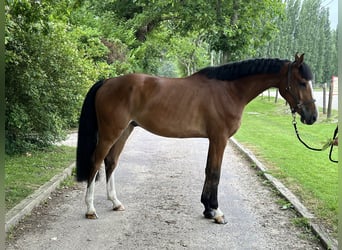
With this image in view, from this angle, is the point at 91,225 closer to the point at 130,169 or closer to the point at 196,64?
the point at 130,169

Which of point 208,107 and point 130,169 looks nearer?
point 208,107

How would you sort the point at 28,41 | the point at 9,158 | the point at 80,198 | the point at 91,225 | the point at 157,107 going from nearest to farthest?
the point at 91,225
the point at 157,107
the point at 80,198
the point at 28,41
the point at 9,158

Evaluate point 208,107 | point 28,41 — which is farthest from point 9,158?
point 208,107

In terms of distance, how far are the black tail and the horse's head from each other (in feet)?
7.53

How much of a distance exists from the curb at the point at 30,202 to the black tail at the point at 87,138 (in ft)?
2.17

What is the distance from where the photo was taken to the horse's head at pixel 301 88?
13.3 feet

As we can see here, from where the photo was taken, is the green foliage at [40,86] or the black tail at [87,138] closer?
the black tail at [87,138]

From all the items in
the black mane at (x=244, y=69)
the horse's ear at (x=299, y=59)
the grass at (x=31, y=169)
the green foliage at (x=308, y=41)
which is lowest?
the grass at (x=31, y=169)

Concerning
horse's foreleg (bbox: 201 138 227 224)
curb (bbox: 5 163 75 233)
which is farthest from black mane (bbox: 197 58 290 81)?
curb (bbox: 5 163 75 233)

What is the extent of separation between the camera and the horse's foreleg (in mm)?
4270

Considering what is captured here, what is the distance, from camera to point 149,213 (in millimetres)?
4527

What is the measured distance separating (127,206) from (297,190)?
7.94 feet

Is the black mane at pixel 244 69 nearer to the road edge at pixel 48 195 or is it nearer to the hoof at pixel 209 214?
the hoof at pixel 209 214

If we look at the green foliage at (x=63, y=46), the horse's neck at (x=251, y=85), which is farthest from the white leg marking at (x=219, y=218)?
the green foliage at (x=63, y=46)
